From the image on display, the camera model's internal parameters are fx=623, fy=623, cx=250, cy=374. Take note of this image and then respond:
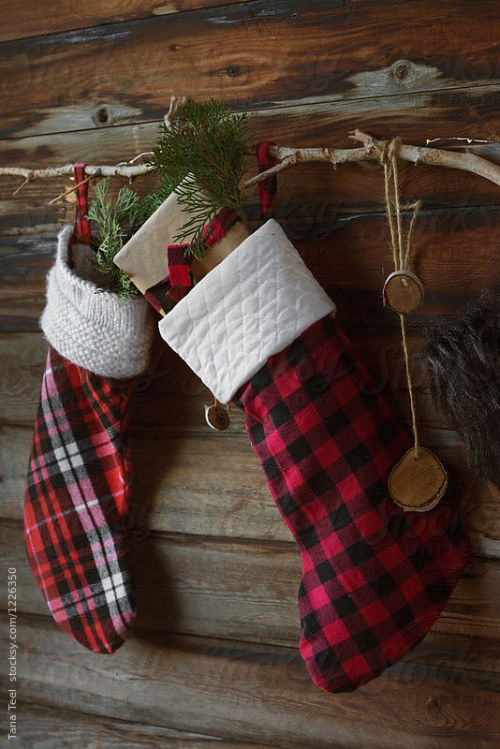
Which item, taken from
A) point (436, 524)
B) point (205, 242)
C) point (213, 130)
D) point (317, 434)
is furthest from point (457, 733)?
point (213, 130)

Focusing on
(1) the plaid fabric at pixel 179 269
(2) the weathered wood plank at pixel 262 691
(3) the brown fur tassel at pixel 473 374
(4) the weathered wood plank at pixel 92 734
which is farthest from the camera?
(4) the weathered wood plank at pixel 92 734

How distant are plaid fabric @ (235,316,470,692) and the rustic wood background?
0.10 meters

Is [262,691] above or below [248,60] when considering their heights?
below

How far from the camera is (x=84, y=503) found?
3.44 feet

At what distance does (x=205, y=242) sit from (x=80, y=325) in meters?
0.23

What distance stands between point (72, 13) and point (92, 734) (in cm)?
131

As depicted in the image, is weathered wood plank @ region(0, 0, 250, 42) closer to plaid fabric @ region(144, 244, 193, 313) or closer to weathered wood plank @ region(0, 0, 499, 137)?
weathered wood plank @ region(0, 0, 499, 137)

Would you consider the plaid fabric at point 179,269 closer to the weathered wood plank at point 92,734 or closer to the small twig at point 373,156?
the small twig at point 373,156

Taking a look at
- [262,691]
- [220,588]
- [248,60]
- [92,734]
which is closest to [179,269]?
[248,60]

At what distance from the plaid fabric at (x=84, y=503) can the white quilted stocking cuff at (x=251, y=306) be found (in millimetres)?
227

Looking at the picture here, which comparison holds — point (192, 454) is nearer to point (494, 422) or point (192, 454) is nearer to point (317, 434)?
point (317, 434)

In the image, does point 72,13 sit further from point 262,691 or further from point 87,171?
point 262,691

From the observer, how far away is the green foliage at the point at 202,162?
0.81 meters

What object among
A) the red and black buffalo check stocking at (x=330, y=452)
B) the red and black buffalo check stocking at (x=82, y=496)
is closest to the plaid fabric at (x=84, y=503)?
the red and black buffalo check stocking at (x=82, y=496)
